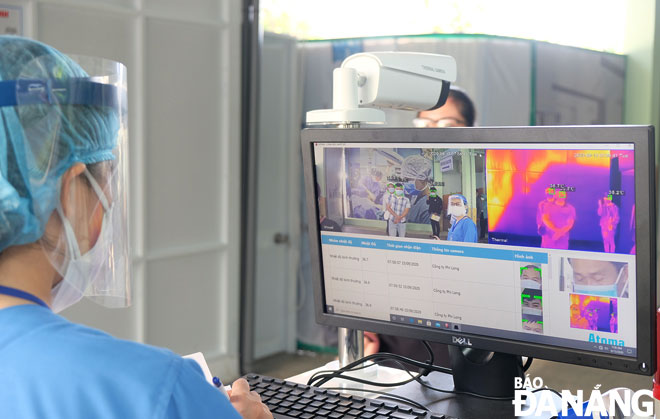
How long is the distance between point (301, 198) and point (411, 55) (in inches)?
109

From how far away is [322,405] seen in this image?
3.96 ft

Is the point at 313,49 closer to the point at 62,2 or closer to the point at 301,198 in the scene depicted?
the point at 301,198

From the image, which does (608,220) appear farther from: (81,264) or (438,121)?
(438,121)

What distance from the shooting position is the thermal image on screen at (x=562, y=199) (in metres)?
1.08

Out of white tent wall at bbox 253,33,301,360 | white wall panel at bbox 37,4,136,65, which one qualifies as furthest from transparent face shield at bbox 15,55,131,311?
white tent wall at bbox 253,33,301,360

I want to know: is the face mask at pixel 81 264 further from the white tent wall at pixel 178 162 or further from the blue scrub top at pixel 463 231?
the white tent wall at pixel 178 162

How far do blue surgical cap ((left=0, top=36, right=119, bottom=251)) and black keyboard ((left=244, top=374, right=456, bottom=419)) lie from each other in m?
0.53

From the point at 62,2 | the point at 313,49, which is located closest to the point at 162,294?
the point at 62,2

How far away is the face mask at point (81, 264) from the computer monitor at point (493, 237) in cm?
50

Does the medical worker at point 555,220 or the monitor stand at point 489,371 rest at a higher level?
the medical worker at point 555,220

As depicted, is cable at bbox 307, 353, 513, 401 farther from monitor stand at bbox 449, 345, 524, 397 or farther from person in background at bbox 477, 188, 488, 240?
person in background at bbox 477, 188, 488, 240

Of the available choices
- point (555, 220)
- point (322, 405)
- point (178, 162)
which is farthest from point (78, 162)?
point (178, 162)

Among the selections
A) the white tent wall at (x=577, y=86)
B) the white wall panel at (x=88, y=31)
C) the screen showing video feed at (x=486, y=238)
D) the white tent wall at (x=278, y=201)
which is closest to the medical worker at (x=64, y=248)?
the screen showing video feed at (x=486, y=238)

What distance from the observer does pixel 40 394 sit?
0.76 m
